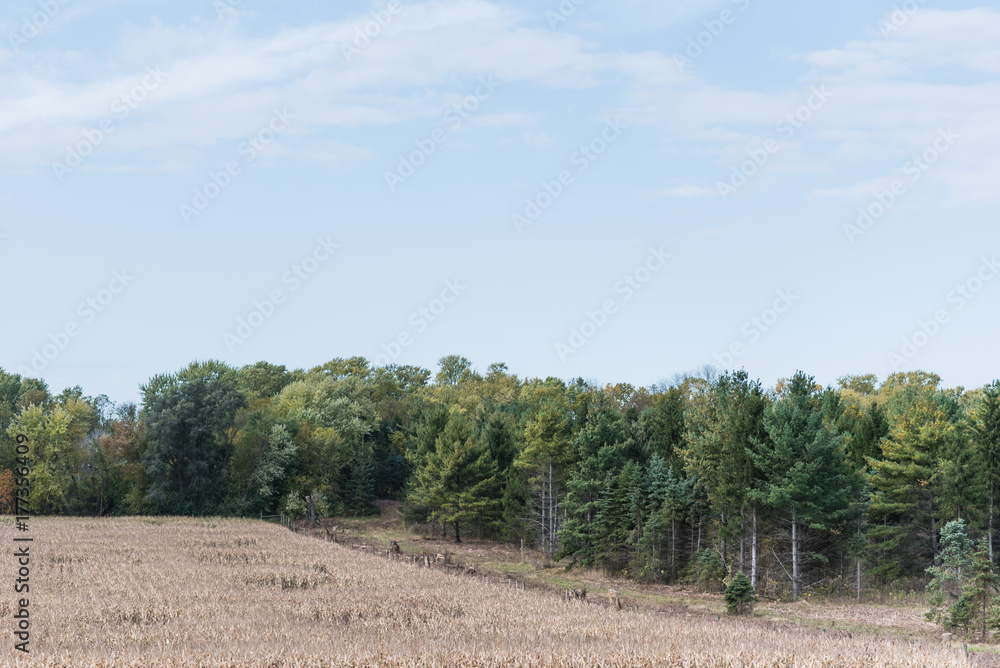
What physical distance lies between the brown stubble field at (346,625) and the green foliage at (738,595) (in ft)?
6.45

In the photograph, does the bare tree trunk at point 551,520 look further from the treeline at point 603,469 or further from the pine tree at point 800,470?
the pine tree at point 800,470

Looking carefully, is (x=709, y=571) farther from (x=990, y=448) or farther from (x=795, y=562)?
(x=990, y=448)

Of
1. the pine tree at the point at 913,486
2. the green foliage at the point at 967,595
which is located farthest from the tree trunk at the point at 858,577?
the green foliage at the point at 967,595

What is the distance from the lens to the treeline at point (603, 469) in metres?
45.8

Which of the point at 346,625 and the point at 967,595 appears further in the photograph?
the point at 967,595

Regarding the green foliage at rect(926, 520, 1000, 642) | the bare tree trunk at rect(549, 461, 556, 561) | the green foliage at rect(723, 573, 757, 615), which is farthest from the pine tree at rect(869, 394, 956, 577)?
the bare tree trunk at rect(549, 461, 556, 561)

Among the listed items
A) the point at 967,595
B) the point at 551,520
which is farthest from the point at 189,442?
the point at 967,595

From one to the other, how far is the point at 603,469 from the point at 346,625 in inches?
1172

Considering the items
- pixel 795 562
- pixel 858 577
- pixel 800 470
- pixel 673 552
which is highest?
pixel 800 470

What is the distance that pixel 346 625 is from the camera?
2869 centimetres

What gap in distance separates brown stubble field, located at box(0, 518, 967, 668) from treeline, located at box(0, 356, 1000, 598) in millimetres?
11644

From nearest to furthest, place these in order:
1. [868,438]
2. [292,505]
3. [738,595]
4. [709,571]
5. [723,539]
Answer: [738,595], [723,539], [709,571], [868,438], [292,505]

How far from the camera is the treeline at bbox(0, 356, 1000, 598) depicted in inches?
1804

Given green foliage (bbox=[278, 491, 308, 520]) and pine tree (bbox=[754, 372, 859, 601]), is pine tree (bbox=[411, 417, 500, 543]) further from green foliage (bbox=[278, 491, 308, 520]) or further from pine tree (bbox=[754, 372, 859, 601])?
pine tree (bbox=[754, 372, 859, 601])
